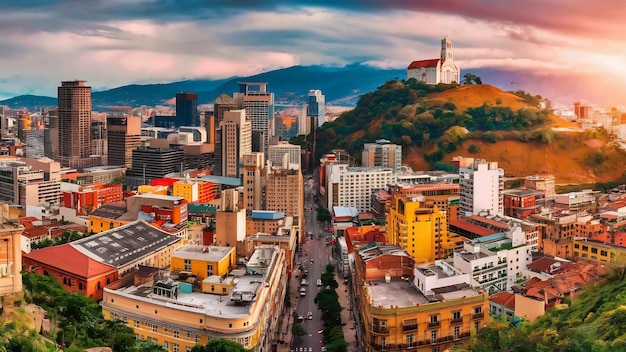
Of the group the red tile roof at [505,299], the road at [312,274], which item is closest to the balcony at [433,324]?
the red tile roof at [505,299]

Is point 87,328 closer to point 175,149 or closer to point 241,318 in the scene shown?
point 241,318

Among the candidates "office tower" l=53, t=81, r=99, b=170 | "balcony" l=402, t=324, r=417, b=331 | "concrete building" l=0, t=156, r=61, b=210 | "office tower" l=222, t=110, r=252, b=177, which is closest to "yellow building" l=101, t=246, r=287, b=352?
"balcony" l=402, t=324, r=417, b=331

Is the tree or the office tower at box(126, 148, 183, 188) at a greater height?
the office tower at box(126, 148, 183, 188)

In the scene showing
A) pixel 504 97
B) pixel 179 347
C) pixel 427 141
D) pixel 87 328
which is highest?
pixel 504 97

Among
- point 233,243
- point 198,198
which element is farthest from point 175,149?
point 233,243

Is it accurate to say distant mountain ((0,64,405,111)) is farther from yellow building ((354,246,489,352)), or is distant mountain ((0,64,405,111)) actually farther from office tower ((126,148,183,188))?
yellow building ((354,246,489,352))
